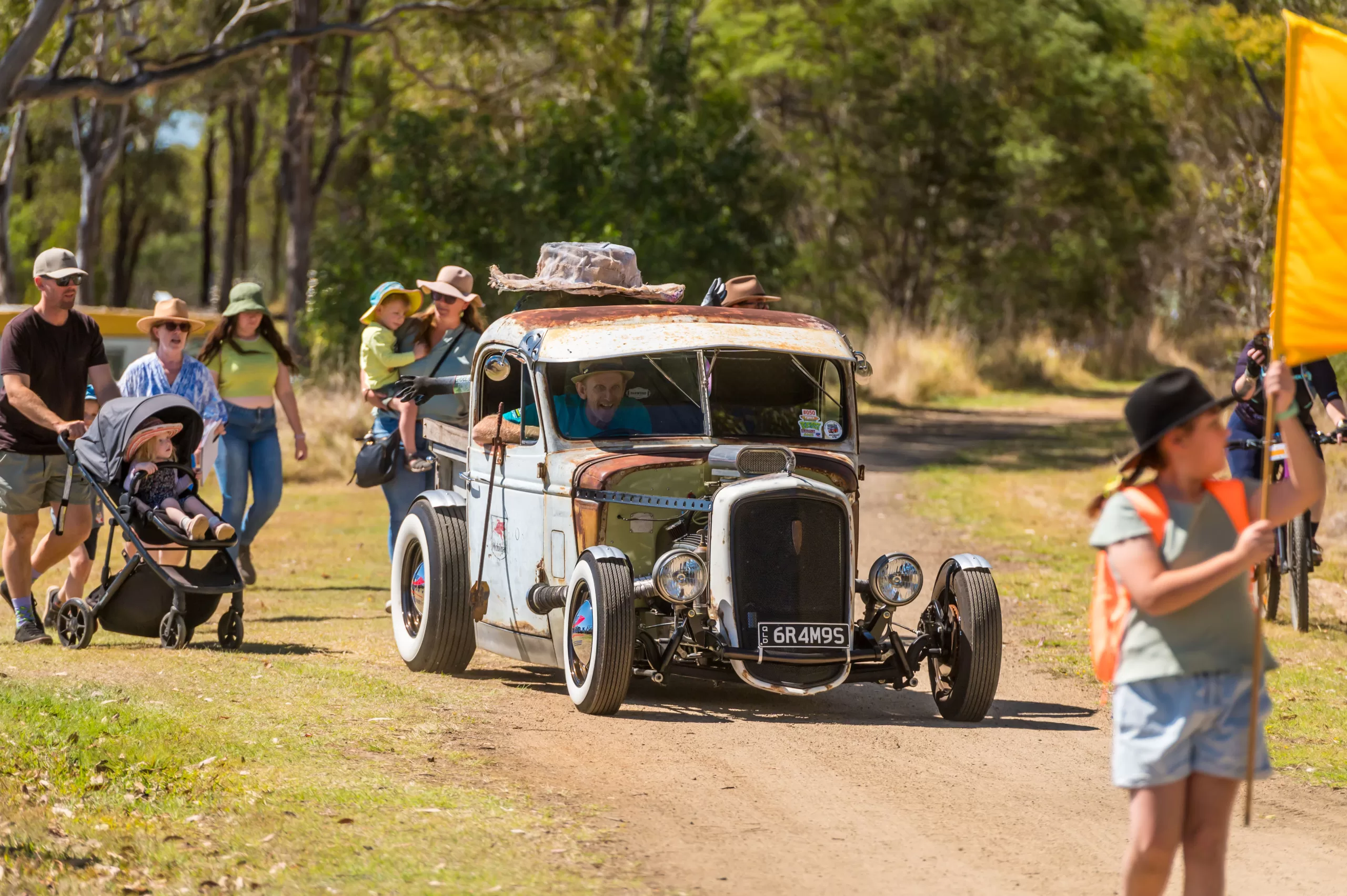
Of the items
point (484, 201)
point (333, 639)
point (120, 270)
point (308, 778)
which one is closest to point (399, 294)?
point (333, 639)

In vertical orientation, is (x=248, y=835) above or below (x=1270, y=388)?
below

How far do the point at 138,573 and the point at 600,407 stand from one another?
284cm

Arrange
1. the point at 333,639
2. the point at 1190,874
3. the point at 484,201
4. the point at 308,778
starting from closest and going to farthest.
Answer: the point at 1190,874 → the point at 308,778 → the point at 333,639 → the point at 484,201

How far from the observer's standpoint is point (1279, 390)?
4.71 meters

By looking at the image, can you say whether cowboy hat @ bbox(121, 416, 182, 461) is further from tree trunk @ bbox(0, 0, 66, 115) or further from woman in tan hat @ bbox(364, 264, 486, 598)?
tree trunk @ bbox(0, 0, 66, 115)

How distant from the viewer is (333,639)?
419 inches

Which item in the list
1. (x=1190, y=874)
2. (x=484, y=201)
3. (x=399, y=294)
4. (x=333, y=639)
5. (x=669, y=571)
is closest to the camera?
(x=1190, y=874)

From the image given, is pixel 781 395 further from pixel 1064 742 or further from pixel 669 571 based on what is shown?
pixel 1064 742

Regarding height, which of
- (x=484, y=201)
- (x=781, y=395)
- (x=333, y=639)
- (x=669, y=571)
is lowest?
(x=333, y=639)

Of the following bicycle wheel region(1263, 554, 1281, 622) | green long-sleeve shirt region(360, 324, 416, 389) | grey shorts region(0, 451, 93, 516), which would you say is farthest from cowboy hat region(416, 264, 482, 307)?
bicycle wheel region(1263, 554, 1281, 622)

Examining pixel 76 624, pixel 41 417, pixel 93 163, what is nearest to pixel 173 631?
pixel 76 624

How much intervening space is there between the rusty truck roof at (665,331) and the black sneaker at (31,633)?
3.20 meters

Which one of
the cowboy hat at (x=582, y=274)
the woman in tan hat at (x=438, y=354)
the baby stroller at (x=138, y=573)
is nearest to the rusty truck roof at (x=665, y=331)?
the cowboy hat at (x=582, y=274)

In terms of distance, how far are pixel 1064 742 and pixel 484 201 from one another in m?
19.4
